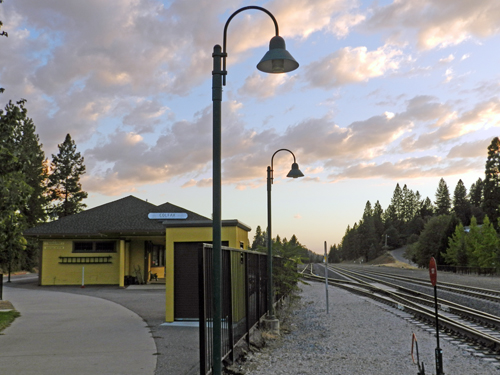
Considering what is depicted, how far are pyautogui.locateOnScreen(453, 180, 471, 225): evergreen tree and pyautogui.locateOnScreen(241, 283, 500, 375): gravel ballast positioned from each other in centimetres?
13466

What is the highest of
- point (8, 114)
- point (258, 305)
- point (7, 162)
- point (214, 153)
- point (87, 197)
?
point (87, 197)

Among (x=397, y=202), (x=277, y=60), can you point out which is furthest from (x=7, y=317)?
(x=397, y=202)

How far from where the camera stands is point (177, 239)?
14.6 metres

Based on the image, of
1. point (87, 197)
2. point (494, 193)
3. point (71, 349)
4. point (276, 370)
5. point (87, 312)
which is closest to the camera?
point (276, 370)

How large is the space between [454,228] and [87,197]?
58.3m

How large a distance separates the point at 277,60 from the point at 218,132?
57.2 inches

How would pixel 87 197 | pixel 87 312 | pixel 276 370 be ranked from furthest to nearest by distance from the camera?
1. pixel 87 197
2. pixel 87 312
3. pixel 276 370

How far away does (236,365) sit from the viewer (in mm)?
9266

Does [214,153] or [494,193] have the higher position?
[494,193]

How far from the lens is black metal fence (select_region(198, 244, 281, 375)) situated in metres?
7.22

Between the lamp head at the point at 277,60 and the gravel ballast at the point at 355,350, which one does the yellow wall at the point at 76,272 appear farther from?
the lamp head at the point at 277,60

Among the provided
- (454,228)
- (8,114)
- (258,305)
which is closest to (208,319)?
(258,305)

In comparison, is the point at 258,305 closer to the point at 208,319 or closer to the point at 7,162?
the point at 208,319

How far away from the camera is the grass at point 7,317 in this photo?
13367 mm
